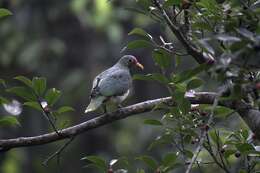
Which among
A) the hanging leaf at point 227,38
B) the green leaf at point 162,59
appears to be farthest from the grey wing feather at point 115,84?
the hanging leaf at point 227,38

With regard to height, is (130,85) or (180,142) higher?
(180,142)

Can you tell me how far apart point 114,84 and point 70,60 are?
6.67 metres

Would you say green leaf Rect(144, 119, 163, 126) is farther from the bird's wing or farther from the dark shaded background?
the dark shaded background

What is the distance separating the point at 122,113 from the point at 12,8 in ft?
22.9

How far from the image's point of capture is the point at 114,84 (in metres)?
4.41

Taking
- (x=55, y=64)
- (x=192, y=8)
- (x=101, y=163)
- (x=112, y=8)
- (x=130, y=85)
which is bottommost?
(x=55, y=64)

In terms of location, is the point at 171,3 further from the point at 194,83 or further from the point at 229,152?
the point at 229,152

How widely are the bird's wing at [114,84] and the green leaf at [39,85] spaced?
1133 millimetres

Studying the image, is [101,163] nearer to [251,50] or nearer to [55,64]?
[251,50]

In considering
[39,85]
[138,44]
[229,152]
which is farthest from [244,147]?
[39,85]

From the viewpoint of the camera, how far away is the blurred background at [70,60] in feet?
32.2

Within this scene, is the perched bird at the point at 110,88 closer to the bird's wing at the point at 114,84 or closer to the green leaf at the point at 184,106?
the bird's wing at the point at 114,84

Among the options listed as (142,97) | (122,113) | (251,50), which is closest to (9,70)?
(142,97)

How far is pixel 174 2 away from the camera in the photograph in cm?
275
